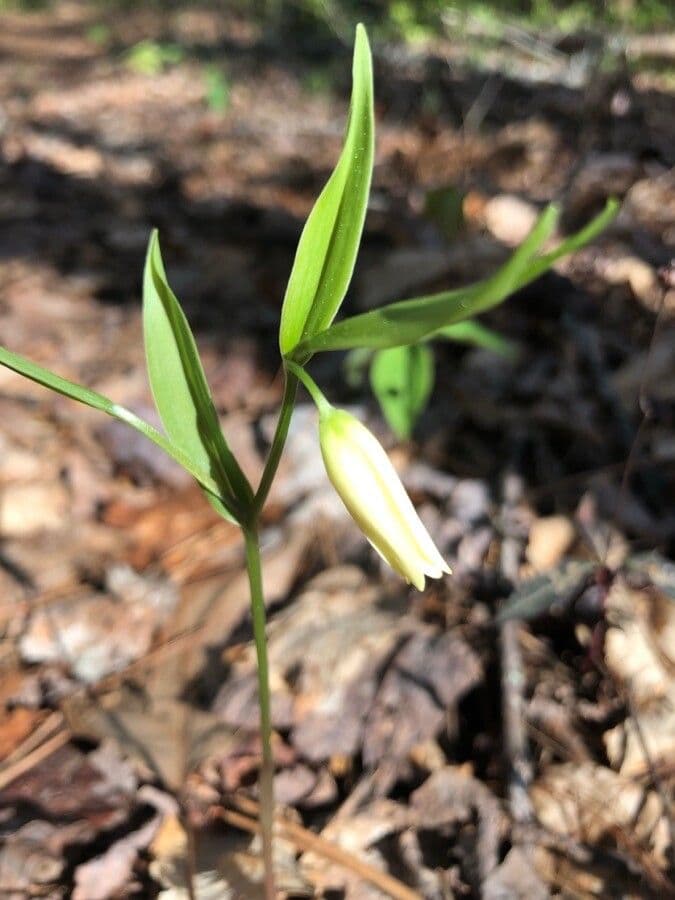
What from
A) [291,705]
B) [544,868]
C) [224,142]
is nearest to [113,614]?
[291,705]

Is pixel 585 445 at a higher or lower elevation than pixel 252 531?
lower

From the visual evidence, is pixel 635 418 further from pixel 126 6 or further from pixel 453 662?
pixel 126 6

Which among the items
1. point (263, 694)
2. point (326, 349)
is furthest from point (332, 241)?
point (263, 694)

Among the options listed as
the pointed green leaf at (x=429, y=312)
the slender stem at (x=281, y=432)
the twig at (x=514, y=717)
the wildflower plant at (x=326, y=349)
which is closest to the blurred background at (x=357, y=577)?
the twig at (x=514, y=717)

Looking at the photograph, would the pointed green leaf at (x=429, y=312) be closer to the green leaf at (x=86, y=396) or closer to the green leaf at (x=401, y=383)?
the green leaf at (x=86, y=396)

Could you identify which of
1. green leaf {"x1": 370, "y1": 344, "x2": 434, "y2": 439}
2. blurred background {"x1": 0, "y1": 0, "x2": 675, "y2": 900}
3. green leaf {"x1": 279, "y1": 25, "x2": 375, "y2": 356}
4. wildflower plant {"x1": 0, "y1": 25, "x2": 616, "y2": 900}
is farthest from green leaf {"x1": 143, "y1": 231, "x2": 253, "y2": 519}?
green leaf {"x1": 370, "y1": 344, "x2": 434, "y2": 439}

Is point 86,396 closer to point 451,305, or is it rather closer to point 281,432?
point 281,432
